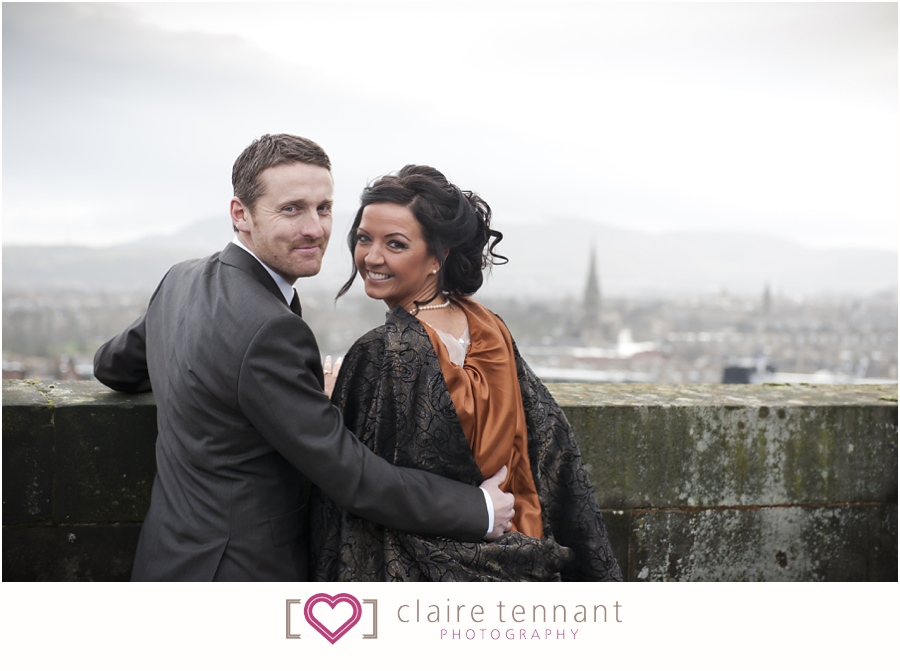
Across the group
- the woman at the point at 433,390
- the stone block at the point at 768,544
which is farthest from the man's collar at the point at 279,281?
the stone block at the point at 768,544

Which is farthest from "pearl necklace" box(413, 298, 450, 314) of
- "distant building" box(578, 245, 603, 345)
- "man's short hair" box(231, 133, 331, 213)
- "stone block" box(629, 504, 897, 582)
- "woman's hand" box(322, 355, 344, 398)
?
"distant building" box(578, 245, 603, 345)

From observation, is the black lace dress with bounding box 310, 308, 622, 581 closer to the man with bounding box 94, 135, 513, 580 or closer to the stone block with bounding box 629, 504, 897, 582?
the man with bounding box 94, 135, 513, 580

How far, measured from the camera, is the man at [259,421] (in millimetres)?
2100

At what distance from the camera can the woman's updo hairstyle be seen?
7.98ft

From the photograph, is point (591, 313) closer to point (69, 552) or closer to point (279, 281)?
point (69, 552)

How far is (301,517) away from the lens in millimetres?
2420

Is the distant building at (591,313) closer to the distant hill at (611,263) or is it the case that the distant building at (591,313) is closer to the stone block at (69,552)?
the distant hill at (611,263)

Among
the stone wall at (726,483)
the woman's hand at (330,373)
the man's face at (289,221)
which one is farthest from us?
the stone wall at (726,483)

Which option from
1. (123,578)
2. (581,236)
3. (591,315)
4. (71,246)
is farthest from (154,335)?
(581,236)

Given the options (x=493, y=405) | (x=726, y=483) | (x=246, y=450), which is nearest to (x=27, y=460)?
(x=246, y=450)

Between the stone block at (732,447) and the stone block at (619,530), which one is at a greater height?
the stone block at (732,447)

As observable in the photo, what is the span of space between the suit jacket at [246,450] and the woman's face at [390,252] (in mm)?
289

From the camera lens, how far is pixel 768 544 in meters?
3.45

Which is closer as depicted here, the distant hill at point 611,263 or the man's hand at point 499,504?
the man's hand at point 499,504
